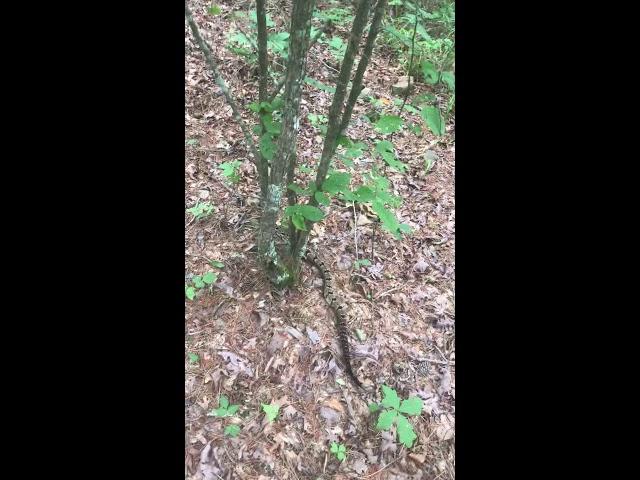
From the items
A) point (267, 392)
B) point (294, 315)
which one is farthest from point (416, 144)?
point (267, 392)

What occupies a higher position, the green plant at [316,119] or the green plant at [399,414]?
the green plant at [316,119]

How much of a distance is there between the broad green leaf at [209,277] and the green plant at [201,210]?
2.47 ft

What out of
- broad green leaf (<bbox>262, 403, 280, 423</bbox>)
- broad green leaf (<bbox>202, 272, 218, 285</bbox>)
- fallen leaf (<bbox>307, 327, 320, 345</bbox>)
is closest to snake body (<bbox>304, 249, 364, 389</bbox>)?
fallen leaf (<bbox>307, 327, 320, 345</bbox>)

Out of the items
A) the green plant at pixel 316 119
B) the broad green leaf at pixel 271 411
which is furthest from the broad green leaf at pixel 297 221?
the green plant at pixel 316 119

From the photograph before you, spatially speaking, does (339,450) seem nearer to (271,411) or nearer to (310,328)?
(271,411)

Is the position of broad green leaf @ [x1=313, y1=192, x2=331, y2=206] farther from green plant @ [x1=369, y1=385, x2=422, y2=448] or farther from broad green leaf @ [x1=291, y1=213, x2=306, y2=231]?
green plant @ [x1=369, y1=385, x2=422, y2=448]

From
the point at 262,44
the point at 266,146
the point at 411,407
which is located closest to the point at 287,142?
the point at 266,146

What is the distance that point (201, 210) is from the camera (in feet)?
15.1

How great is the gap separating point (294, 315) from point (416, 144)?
130 inches

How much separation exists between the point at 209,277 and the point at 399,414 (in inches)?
81.1

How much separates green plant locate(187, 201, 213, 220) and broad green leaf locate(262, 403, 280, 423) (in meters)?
2.10

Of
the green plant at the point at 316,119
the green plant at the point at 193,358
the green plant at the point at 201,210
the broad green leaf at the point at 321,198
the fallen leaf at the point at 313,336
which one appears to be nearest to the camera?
the broad green leaf at the point at 321,198

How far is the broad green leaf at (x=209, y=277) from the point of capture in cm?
403

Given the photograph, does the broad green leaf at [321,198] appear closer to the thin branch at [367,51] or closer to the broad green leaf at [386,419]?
the thin branch at [367,51]
